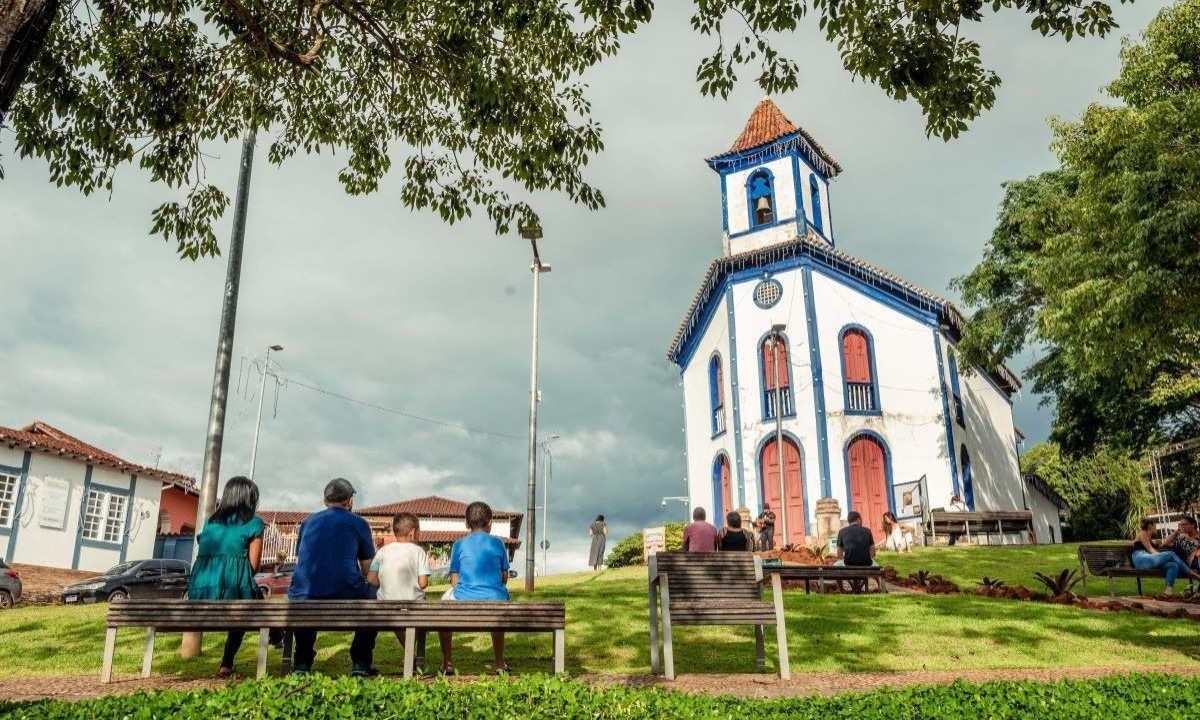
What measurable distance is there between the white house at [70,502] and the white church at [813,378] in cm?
2069

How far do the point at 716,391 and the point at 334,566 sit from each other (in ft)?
75.5

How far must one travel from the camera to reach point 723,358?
27719 mm

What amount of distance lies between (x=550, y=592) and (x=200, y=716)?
33.7 feet

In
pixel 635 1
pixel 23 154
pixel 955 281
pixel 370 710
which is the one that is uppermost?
pixel 955 281

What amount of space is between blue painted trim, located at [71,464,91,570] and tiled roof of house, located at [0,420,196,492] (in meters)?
0.56

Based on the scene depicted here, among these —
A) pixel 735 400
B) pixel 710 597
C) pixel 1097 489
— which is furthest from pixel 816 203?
pixel 1097 489

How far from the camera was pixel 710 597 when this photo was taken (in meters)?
7.41

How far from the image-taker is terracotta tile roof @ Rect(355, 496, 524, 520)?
51031mm

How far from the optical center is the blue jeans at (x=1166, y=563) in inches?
464

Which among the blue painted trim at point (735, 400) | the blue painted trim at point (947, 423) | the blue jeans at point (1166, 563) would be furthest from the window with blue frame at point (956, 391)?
the blue jeans at point (1166, 563)

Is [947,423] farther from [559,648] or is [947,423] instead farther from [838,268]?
[559,648]

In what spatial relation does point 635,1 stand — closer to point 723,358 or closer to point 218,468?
point 218,468

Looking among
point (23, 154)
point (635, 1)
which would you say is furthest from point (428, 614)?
point (23, 154)

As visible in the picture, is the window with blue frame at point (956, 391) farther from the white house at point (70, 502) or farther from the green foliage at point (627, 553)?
the white house at point (70, 502)
